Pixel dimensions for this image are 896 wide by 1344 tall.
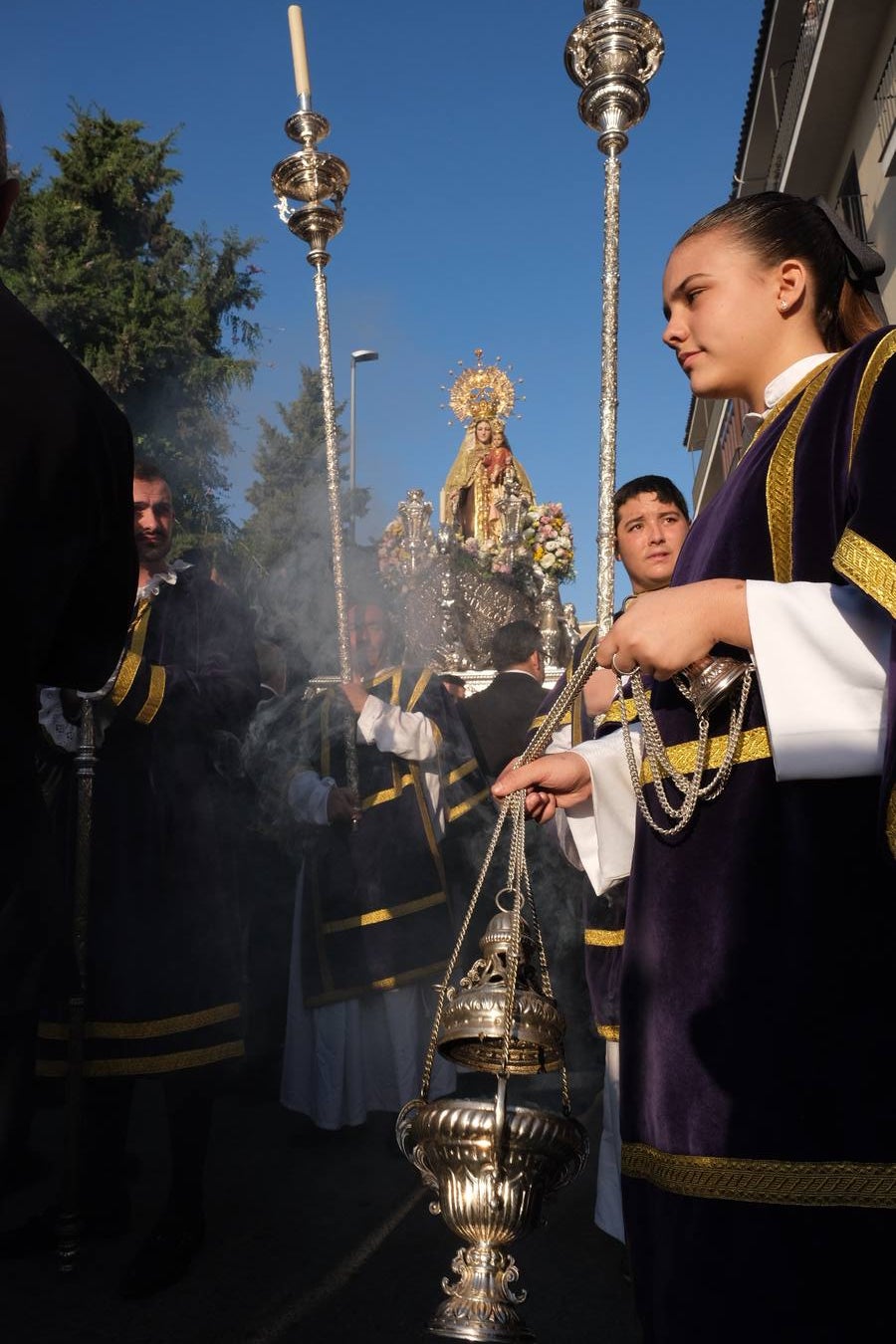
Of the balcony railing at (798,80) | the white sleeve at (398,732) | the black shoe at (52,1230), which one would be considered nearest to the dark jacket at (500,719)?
the white sleeve at (398,732)

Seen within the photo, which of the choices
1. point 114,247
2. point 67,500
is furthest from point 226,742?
point 114,247

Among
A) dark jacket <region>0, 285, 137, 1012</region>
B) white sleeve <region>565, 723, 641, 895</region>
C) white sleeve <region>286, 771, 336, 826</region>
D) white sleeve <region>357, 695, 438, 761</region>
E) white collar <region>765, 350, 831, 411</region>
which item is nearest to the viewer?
dark jacket <region>0, 285, 137, 1012</region>

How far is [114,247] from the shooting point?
18141 mm

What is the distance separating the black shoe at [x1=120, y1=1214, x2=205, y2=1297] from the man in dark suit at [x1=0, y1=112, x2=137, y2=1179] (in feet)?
6.32

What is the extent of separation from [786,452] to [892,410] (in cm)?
23

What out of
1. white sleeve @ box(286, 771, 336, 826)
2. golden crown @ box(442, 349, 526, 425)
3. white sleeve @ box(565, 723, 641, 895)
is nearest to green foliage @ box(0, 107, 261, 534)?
golden crown @ box(442, 349, 526, 425)

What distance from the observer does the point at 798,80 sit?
12.0 metres

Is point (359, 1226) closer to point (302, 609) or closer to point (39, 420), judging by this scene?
point (39, 420)

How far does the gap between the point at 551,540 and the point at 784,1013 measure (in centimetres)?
1159

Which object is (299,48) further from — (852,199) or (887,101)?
(852,199)

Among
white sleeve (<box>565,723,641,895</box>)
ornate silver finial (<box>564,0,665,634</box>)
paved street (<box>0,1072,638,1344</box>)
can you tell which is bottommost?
paved street (<box>0,1072,638,1344</box>)

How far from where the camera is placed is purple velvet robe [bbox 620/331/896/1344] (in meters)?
1.34

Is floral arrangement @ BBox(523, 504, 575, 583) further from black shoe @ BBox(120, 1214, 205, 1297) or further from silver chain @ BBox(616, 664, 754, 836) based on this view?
silver chain @ BBox(616, 664, 754, 836)

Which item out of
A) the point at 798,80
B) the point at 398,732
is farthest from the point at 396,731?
the point at 798,80
